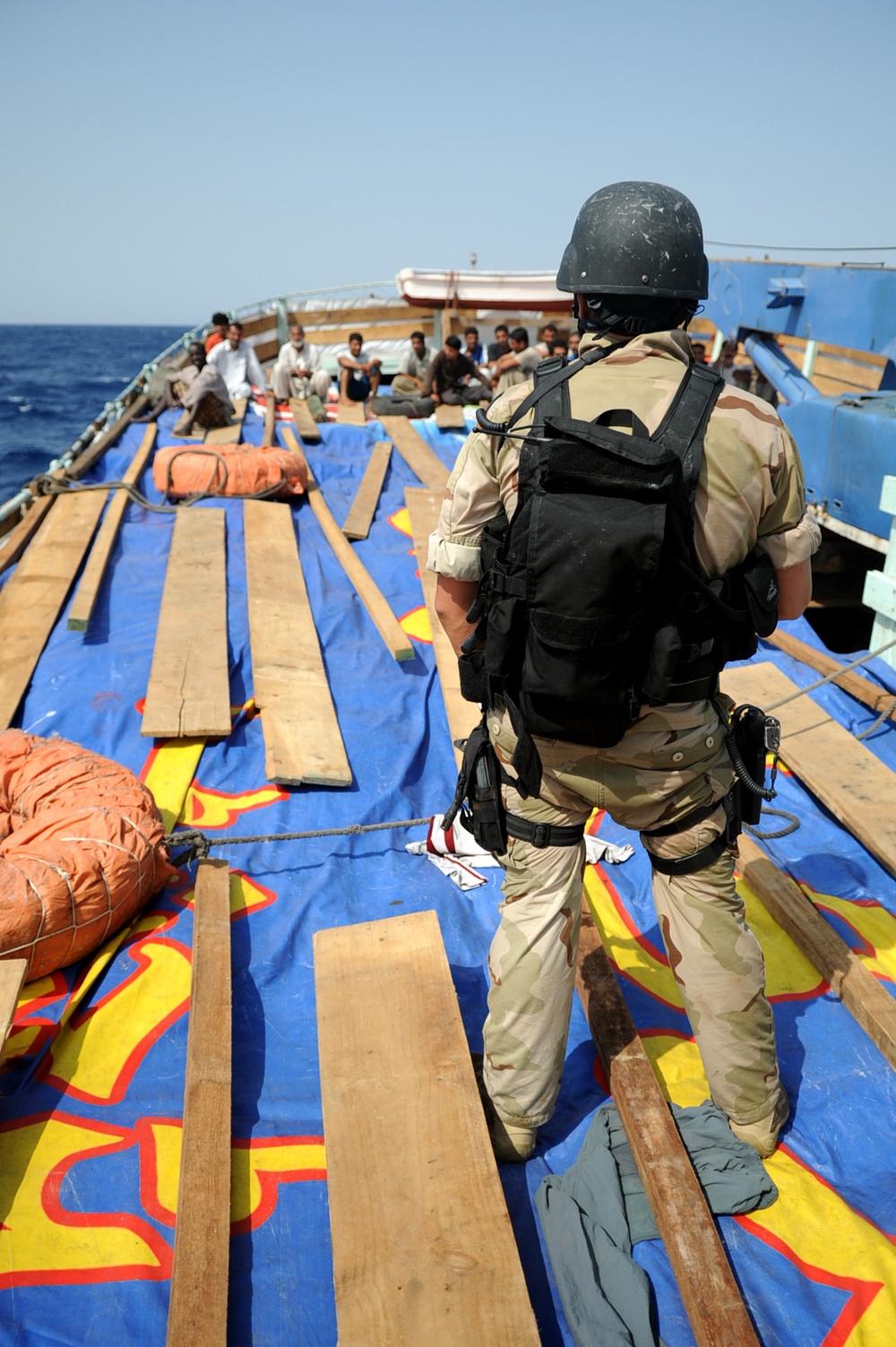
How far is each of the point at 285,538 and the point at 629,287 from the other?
15.7 ft

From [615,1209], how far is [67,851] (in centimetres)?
201

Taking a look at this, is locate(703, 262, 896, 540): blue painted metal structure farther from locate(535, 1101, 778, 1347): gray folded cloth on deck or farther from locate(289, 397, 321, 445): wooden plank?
locate(535, 1101, 778, 1347): gray folded cloth on deck

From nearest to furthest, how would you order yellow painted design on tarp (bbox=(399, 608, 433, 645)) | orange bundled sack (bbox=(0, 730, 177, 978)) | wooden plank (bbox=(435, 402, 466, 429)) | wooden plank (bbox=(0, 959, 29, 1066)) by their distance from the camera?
1. wooden plank (bbox=(0, 959, 29, 1066))
2. orange bundled sack (bbox=(0, 730, 177, 978))
3. yellow painted design on tarp (bbox=(399, 608, 433, 645))
4. wooden plank (bbox=(435, 402, 466, 429))

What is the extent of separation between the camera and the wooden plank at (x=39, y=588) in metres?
4.89

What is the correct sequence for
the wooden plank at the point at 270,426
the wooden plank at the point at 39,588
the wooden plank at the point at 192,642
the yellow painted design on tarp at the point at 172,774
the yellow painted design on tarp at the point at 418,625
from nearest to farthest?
1. the yellow painted design on tarp at the point at 172,774
2. the wooden plank at the point at 192,642
3. the wooden plank at the point at 39,588
4. the yellow painted design on tarp at the point at 418,625
5. the wooden plank at the point at 270,426

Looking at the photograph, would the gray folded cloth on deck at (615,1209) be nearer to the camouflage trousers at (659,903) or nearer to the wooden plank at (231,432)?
the camouflage trousers at (659,903)

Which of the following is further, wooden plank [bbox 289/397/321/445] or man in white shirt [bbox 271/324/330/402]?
man in white shirt [bbox 271/324/330/402]

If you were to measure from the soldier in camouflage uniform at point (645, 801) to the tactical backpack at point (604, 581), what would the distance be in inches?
2.1

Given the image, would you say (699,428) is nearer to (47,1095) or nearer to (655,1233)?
(655,1233)

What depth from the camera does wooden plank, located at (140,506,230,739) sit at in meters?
4.40

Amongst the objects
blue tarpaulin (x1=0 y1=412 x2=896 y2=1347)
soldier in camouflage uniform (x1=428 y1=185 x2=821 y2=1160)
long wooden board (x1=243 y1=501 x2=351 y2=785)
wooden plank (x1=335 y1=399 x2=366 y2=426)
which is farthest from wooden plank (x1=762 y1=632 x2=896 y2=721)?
wooden plank (x1=335 y1=399 x2=366 y2=426)

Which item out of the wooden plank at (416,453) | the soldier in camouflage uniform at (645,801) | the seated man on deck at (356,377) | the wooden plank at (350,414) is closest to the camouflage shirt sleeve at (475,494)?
the soldier in camouflage uniform at (645,801)

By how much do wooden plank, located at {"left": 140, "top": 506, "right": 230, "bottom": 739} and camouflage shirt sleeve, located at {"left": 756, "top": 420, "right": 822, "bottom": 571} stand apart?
9.56 ft

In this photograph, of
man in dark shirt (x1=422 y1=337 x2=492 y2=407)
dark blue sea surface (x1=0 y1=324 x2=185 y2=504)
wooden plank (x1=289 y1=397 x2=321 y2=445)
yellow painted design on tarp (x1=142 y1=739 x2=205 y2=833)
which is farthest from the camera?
dark blue sea surface (x1=0 y1=324 x2=185 y2=504)
